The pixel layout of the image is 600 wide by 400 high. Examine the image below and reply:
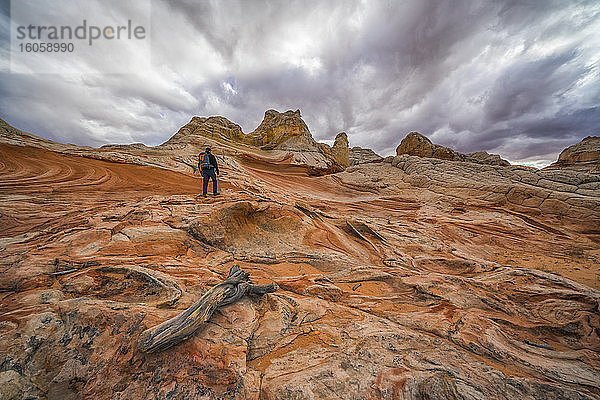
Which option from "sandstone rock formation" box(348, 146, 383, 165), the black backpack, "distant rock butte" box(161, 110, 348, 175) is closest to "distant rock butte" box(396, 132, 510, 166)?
"distant rock butte" box(161, 110, 348, 175)

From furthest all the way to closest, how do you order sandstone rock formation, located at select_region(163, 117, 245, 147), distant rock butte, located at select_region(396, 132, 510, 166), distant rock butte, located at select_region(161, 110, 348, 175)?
distant rock butte, located at select_region(396, 132, 510, 166) < distant rock butte, located at select_region(161, 110, 348, 175) < sandstone rock formation, located at select_region(163, 117, 245, 147)

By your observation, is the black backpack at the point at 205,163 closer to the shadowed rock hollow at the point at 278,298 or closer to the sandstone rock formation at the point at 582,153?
the shadowed rock hollow at the point at 278,298

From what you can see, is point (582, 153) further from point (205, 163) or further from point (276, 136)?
point (205, 163)

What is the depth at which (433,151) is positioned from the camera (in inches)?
1225

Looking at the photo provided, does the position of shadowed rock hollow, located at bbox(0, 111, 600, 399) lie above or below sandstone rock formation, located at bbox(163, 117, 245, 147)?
below

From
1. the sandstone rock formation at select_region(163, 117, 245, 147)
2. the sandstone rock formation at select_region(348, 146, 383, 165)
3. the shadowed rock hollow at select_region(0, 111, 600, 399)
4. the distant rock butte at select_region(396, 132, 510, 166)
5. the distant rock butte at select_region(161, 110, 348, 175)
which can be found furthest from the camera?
the sandstone rock formation at select_region(348, 146, 383, 165)

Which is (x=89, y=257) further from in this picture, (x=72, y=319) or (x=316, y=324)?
(x=316, y=324)

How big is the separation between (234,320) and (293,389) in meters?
1.19

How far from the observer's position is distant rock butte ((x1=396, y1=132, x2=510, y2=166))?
3054cm

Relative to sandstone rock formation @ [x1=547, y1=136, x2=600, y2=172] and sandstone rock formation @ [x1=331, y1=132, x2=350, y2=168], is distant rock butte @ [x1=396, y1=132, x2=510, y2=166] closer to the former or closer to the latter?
sandstone rock formation @ [x1=331, y1=132, x2=350, y2=168]

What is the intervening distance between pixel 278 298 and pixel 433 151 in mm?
35624

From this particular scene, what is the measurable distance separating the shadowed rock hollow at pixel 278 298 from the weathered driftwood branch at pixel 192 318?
0.12 m

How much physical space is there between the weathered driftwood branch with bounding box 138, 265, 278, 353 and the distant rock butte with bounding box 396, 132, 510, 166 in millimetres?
35328

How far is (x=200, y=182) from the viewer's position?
1113 centimetres
